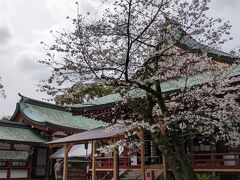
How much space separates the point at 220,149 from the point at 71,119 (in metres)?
18.2

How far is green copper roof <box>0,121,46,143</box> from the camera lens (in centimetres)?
2219

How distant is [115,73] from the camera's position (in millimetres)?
8688

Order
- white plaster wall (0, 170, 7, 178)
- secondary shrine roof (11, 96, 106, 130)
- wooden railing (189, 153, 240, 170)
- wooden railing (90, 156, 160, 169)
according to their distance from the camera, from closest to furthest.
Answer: wooden railing (189, 153, 240, 170) → wooden railing (90, 156, 160, 169) → white plaster wall (0, 170, 7, 178) → secondary shrine roof (11, 96, 106, 130)

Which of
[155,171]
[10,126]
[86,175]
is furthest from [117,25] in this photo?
[10,126]

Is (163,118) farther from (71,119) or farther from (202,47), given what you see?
(71,119)

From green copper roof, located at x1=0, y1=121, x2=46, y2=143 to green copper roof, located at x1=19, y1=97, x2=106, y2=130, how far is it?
0.91 m

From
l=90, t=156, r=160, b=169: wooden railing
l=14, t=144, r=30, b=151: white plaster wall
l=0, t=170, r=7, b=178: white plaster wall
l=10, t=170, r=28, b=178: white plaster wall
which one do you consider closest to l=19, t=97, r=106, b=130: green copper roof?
l=14, t=144, r=30, b=151: white plaster wall

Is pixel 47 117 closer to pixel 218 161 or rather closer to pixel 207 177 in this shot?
pixel 218 161

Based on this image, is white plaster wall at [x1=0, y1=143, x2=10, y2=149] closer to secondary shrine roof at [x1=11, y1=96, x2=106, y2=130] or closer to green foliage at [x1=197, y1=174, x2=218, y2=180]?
secondary shrine roof at [x1=11, y1=96, x2=106, y2=130]

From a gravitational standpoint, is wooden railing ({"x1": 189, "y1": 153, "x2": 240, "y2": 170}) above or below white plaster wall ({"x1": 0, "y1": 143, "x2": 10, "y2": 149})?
below

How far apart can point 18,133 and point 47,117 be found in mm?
3409

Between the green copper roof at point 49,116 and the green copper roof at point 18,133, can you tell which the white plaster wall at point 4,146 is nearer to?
the green copper roof at point 18,133

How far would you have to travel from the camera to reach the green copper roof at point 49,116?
83.5 ft

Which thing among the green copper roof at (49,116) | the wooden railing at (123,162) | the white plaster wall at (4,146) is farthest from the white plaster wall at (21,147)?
the wooden railing at (123,162)
